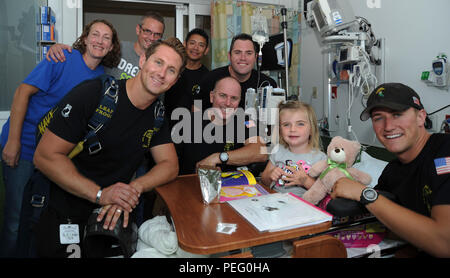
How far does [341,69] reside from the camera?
9.91 ft

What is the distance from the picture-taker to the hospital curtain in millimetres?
3773

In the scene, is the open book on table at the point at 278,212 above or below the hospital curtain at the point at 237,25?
below

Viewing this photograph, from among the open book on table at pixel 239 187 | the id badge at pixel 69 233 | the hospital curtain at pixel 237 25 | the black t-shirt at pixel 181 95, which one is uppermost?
the hospital curtain at pixel 237 25

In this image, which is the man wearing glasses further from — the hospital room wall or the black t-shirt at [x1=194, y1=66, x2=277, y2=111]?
the hospital room wall

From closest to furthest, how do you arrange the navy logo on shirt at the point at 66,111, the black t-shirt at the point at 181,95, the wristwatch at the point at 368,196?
1. the wristwatch at the point at 368,196
2. the navy logo on shirt at the point at 66,111
3. the black t-shirt at the point at 181,95

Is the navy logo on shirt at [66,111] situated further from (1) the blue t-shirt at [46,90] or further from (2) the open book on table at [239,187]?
(2) the open book on table at [239,187]

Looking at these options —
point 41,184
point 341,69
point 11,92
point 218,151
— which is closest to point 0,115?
point 11,92

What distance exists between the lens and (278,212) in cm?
107

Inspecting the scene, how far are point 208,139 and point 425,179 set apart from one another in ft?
4.23

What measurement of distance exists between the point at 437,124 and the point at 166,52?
1934mm

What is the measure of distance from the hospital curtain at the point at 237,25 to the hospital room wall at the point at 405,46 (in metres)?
1.02

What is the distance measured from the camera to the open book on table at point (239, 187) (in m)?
1.35

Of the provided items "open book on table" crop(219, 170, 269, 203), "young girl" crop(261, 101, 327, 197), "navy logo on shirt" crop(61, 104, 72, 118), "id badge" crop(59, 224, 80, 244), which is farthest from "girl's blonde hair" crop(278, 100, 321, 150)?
"id badge" crop(59, 224, 80, 244)

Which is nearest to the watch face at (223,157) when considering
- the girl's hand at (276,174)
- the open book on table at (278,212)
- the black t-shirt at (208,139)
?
the black t-shirt at (208,139)
